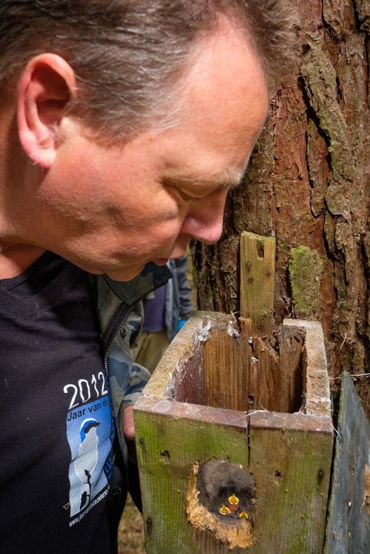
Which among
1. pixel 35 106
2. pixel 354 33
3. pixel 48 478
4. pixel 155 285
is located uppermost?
pixel 354 33

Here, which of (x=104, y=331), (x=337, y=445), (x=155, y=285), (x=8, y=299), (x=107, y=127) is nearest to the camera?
(x=107, y=127)

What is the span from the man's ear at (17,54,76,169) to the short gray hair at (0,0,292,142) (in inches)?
1.0

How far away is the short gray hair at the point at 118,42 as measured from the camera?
0.84 metres

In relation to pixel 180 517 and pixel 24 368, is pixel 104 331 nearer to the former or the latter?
→ pixel 24 368

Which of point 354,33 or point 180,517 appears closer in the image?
point 180,517

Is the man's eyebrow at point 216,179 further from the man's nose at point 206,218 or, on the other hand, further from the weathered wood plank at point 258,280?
the weathered wood plank at point 258,280

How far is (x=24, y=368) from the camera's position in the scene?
4.08ft

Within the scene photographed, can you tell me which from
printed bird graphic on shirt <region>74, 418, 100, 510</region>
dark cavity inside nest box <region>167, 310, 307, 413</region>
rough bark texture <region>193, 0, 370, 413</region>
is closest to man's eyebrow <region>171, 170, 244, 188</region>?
rough bark texture <region>193, 0, 370, 413</region>

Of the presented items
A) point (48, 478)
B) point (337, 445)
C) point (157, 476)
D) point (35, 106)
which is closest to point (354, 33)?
point (35, 106)

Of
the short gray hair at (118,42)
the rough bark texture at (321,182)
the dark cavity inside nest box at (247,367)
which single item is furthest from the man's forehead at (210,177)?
the dark cavity inside nest box at (247,367)

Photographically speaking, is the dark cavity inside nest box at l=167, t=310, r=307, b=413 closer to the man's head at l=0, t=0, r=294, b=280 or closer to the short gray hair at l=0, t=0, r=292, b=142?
the man's head at l=0, t=0, r=294, b=280

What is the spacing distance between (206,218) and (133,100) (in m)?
0.30

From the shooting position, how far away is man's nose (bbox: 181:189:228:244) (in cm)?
106

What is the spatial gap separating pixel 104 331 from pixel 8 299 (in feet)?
0.98
